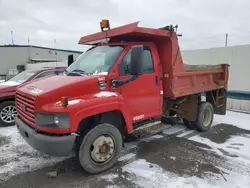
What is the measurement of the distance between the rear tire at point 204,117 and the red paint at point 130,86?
54cm

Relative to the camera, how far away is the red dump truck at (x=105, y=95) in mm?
3219

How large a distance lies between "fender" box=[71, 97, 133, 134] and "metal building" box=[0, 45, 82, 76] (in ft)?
91.7

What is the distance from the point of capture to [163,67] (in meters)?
4.90

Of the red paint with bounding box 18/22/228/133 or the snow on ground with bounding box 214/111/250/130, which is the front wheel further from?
the snow on ground with bounding box 214/111/250/130

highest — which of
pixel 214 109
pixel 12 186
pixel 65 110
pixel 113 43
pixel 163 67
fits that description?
pixel 113 43

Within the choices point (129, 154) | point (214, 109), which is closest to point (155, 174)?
point (129, 154)

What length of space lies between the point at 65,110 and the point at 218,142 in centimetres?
388

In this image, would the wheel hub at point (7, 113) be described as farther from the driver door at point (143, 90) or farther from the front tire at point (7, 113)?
the driver door at point (143, 90)

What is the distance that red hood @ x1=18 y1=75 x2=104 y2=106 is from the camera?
3254 mm

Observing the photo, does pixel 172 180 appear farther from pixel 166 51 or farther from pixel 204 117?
pixel 204 117

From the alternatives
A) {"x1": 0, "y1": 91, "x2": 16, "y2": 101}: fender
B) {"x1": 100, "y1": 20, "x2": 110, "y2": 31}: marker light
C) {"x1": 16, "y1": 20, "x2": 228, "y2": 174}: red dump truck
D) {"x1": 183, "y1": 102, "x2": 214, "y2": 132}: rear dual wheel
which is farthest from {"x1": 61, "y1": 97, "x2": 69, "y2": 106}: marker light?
{"x1": 0, "y1": 91, "x2": 16, "y2": 101}: fender

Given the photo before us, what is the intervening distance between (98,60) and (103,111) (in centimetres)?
117

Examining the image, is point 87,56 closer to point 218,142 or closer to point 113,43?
point 113,43

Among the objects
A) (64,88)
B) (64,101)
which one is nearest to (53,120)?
(64,101)
